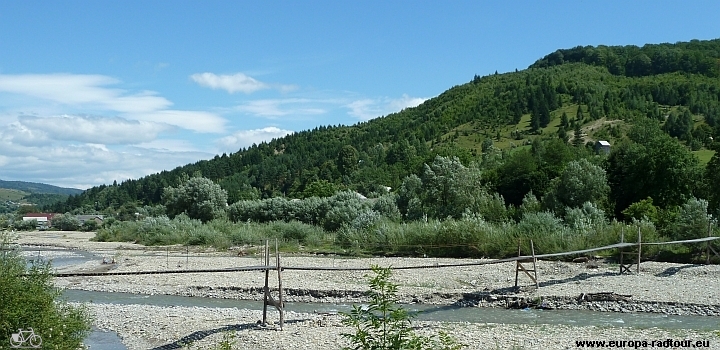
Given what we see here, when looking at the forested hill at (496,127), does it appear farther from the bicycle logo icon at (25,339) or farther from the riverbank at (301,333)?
the bicycle logo icon at (25,339)

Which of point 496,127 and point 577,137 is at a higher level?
point 496,127

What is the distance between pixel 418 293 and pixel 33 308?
13296 millimetres

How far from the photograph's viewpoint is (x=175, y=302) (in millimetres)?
20969

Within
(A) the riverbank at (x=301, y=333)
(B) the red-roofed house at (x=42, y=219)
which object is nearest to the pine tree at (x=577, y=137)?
(A) the riverbank at (x=301, y=333)

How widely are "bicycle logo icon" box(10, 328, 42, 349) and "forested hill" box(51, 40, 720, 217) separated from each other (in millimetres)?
48642

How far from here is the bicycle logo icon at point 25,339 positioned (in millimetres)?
9150

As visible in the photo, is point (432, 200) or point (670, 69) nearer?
point (432, 200)

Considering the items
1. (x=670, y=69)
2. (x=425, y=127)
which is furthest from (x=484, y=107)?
(x=670, y=69)

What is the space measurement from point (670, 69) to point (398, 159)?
2467 inches

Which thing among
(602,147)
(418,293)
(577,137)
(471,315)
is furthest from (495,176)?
(577,137)

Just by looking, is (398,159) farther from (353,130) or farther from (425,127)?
(353,130)

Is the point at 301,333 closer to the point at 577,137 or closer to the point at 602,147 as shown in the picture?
the point at 602,147

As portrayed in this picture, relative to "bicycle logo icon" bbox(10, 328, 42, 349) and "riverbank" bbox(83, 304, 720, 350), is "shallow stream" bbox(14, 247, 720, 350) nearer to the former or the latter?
"riverbank" bbox(83, 304, 720, 350)

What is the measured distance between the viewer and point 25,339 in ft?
30.5
